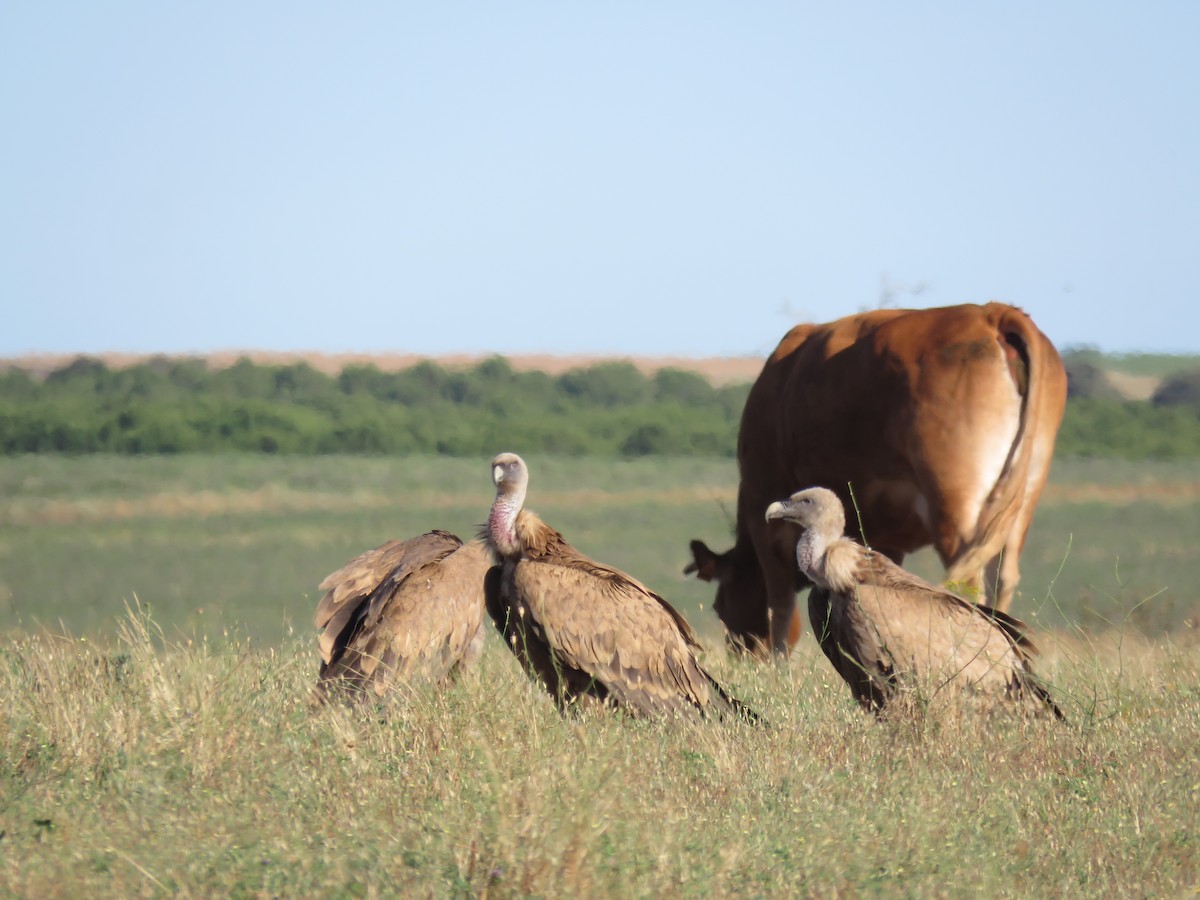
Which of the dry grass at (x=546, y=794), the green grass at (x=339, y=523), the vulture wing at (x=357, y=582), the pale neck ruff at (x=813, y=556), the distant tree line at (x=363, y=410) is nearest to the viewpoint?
the dry grass at (x=546, y=794)

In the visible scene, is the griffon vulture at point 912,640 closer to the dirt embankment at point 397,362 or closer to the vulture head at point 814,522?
the vulture head at point 814,522

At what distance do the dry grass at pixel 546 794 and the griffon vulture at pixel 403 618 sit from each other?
0.74ft

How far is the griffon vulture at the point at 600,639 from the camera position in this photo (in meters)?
6.35

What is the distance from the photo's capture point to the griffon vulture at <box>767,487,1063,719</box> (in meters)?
6.18

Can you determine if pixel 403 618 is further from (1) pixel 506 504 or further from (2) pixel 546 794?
(2) pixel 546 794

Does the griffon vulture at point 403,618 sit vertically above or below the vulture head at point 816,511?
below

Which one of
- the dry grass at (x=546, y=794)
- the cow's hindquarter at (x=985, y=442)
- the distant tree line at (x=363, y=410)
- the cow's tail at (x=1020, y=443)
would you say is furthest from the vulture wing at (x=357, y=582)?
the distant tree line at (x=363, y=410)

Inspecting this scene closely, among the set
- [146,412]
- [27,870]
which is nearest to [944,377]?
[27,870]

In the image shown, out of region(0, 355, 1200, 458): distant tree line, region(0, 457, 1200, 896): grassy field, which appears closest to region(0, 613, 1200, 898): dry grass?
region(0, 457, 1200, 896): grassy field

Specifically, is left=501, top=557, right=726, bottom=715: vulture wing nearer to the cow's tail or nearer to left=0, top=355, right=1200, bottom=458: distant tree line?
the cow's tail

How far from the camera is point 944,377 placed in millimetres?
8305

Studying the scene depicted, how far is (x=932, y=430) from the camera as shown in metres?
8.27

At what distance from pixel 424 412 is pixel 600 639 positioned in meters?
34.9

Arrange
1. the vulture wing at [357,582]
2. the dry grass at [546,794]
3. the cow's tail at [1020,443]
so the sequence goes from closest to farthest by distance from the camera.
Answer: the dry grass at [546,794]
the vulture wing at [357,582]
the cow's tail at [1020,443]
